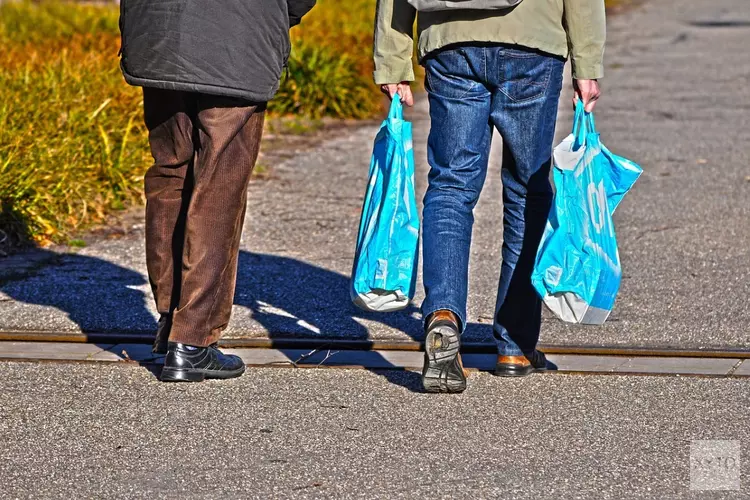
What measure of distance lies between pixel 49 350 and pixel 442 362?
5.38 feet

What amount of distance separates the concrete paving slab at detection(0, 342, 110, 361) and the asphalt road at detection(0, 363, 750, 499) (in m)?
0.13

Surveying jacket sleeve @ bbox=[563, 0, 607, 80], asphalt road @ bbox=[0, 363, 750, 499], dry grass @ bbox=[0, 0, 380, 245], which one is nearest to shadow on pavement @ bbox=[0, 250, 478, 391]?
asphalt road @ bbox=[0, 363, 750, 499]

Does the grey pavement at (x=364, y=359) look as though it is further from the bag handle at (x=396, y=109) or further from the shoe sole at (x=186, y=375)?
the bag handle at (x=396, y=109)

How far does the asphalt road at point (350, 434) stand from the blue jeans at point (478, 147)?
397mm

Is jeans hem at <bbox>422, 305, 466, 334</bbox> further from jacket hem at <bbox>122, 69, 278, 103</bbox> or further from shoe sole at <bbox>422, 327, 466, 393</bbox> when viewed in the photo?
jacket hem at <bbox>122, 69, 278, 103</bbox>

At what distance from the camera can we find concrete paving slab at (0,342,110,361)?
463cm

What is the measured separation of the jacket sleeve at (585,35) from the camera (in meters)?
3.92

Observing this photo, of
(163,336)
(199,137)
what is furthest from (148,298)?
(199,137)

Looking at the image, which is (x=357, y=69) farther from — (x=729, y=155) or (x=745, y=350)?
(x=745, y=350)

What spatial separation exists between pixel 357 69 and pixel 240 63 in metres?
7.07

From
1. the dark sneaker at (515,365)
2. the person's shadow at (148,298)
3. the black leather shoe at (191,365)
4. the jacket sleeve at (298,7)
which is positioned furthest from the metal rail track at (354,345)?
the jacket sleeve at (298,7)

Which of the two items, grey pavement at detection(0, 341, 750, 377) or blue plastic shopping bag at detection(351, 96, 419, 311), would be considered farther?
grey pavement at detection(0, 341, 750, 377)

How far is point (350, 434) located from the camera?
148 inches

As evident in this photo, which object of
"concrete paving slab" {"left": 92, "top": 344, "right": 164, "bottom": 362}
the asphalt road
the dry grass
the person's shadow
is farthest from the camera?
the dry grass
